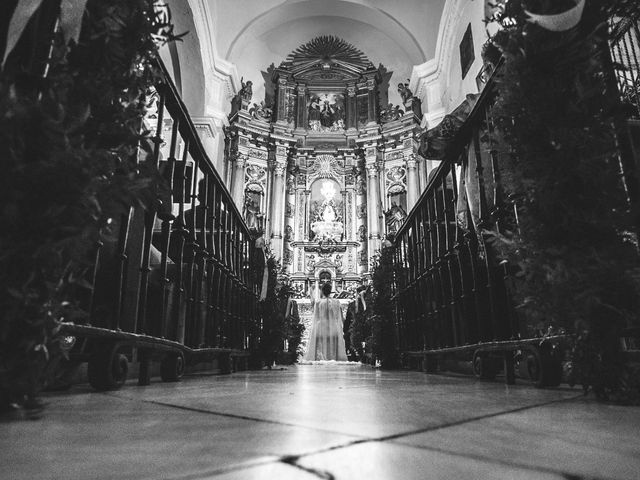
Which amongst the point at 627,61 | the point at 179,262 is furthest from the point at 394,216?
the point at 179,262

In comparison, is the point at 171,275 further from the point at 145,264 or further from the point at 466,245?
the point at 466,245

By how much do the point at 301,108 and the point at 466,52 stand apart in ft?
17.3

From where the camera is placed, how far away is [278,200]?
10617mm

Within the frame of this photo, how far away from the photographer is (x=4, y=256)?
0.60 meters


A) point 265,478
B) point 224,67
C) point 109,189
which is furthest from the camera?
point 224,67

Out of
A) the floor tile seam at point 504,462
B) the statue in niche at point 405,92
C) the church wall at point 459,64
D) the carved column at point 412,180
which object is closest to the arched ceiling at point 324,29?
the statue in niche at point 405,92

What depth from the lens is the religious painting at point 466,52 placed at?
6797 mm

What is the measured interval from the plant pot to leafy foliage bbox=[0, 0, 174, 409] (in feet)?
3.40

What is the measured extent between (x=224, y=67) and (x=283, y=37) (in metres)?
2.81

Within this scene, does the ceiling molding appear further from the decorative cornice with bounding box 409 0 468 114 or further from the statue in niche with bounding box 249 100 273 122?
the decorative cornice with bounding box 409 0 468 114

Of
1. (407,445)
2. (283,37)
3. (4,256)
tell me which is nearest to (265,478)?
(407,445)

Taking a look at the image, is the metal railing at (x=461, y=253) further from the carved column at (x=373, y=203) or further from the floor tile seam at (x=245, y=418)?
the carved column at (x=373, y=203)

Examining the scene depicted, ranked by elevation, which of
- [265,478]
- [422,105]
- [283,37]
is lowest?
[265,478]

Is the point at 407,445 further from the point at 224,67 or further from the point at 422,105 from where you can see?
the point at 422,105
